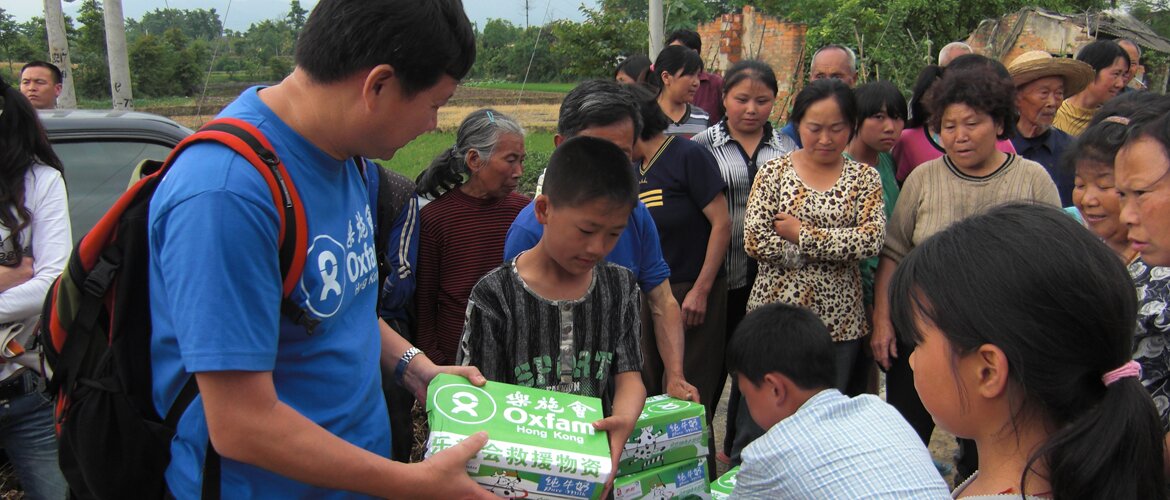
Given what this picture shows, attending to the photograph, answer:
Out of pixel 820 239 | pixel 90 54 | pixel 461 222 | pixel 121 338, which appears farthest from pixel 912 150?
pixel 90 54

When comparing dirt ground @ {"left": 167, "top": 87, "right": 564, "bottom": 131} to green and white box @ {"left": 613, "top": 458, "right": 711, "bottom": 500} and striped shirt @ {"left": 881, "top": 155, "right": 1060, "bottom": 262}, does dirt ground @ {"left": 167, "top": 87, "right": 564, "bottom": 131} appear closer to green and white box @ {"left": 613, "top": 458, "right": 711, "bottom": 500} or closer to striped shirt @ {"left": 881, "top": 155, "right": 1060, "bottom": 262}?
striped shirt @ {"left": 881, "top": 155, "right": 1060, "bottom": 262}

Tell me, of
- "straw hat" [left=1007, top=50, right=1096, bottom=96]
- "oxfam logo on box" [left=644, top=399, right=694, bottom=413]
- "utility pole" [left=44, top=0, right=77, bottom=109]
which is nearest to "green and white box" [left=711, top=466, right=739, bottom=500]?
"oxfam logo on box" [left=644, top=399, right=694, bottom=413]

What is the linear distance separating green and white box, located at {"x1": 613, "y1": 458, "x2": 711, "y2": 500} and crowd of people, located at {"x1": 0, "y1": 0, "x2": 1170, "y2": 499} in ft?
0.75

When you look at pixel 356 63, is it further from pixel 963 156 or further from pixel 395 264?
pixel 963 156

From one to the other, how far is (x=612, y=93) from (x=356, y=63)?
1.91 m

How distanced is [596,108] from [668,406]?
1292 millimetres

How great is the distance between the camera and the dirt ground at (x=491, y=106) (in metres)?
17.5

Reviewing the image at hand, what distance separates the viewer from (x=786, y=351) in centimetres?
266

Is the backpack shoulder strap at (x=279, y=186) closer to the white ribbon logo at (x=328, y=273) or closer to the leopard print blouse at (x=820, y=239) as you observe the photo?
the white ribbon logo at (x=328, y=273)

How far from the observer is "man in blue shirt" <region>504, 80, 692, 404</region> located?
8.20 feet

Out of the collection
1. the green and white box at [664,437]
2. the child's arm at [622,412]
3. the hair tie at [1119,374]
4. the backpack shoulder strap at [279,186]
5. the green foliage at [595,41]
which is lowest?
the green and white box at [664,437]

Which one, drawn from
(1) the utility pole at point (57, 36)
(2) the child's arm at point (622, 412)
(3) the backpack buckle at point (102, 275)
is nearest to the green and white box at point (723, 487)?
(2) the child's arm at point (622, 412)

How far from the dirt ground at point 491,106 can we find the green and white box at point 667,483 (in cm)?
1473

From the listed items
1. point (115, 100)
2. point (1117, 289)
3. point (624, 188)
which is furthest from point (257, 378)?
point (115, 100)
